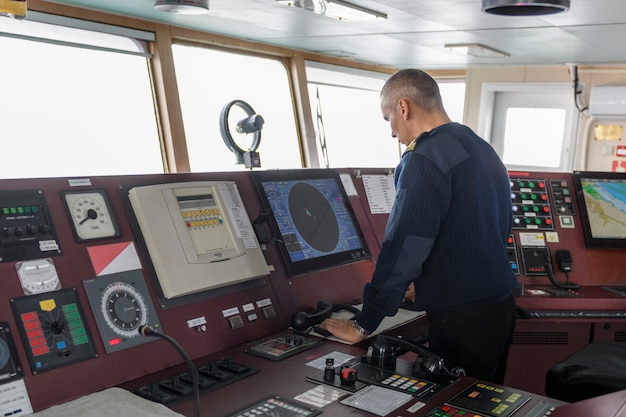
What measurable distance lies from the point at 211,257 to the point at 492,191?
39.1 inches

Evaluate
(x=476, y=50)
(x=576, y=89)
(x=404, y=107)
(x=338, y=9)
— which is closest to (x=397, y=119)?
(x=404, y=107)

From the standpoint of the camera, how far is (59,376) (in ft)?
5.43

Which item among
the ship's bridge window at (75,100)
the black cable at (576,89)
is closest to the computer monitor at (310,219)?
the ship's bridge window at (75,100)

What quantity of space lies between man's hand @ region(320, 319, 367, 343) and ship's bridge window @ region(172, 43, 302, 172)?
264 cm

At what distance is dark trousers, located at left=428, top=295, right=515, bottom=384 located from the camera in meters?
2.25

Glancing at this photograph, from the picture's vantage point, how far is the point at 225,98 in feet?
19.0

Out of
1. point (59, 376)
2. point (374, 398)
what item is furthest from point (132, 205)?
point (374, 398)

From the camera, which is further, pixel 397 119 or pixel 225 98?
pixel 225 98

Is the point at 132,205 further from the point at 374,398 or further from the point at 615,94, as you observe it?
the point at 615,94

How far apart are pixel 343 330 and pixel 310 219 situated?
617 mm

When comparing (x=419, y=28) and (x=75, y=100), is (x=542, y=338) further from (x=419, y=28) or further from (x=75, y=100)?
(x=75, y=100)

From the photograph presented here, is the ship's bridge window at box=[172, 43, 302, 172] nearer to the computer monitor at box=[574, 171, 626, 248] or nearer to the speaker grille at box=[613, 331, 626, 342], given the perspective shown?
the computer monitor at box=[574, 171, 626, 248]

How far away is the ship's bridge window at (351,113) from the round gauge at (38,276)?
4.64 m

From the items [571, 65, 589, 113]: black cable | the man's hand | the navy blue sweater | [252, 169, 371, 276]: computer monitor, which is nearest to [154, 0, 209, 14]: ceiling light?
[252, 169, 371, 276]: computer monitor
